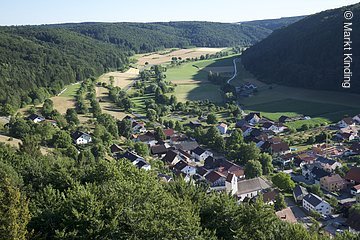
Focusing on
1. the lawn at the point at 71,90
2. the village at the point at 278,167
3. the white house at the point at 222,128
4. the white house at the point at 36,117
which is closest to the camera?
the village at the point at 278,167

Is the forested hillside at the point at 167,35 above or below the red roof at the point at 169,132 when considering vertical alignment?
above

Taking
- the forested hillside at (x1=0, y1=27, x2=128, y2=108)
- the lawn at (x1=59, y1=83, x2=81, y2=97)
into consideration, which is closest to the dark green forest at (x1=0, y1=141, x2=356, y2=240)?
the forested hillside at (x1=0, y1=27, x2=128, y2=108)

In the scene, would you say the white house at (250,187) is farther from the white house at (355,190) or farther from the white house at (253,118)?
the white house at (253,118)

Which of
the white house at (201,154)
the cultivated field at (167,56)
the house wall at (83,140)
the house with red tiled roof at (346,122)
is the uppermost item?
the cultivated field at (167,56)

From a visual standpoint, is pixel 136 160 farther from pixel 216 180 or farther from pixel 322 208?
pixel 322 208

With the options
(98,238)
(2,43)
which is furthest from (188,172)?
(2,43)

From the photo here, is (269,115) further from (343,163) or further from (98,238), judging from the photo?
(98,238)

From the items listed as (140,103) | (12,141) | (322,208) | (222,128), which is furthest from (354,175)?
(140,103)

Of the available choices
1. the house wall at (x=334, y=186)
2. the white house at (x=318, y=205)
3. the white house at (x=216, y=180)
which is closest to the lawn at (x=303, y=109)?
the house wall at (x=334, y=186)
